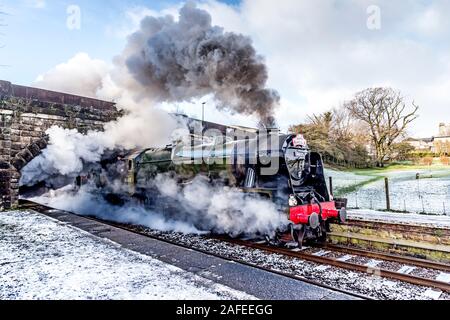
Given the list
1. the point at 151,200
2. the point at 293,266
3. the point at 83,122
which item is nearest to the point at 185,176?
the point at 151,200

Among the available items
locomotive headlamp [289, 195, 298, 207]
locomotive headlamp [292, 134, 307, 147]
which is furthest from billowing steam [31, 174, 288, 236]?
locomotive headlamp [292, 134, 307, 147]

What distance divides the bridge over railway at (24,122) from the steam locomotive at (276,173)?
23.9ft

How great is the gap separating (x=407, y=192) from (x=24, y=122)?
1794cm

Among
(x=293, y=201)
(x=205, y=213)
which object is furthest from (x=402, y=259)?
(x=205, y=213)

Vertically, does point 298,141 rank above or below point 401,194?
above

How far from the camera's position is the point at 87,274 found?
464cm

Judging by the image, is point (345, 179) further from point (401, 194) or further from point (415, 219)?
point (415, 219)

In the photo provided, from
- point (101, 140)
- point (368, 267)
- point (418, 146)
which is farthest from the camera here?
Result: point (418, 146)

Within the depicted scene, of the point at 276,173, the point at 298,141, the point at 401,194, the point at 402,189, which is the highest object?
the point at 298,141

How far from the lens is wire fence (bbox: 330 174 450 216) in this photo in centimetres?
1186
